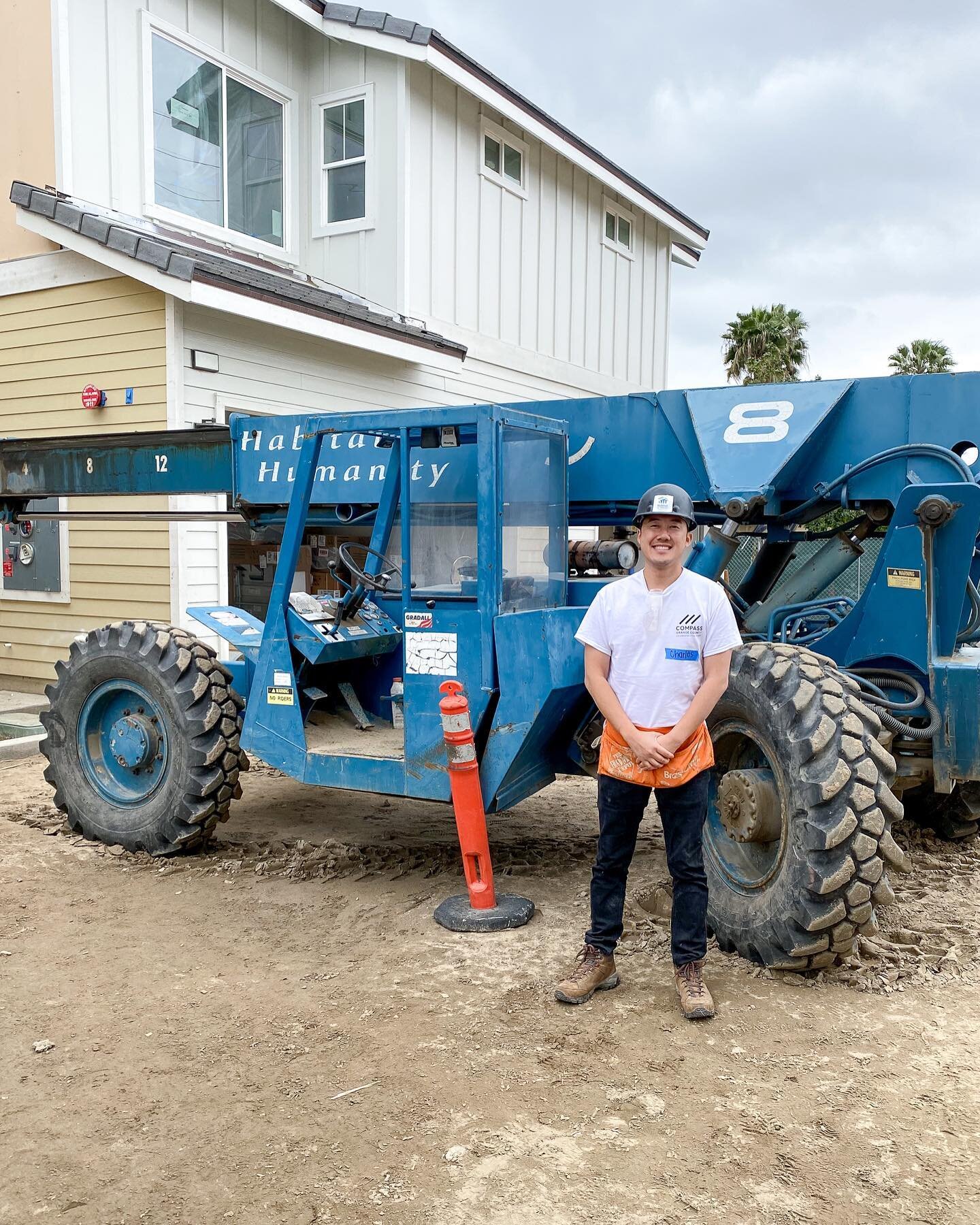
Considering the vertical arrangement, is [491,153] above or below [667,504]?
above

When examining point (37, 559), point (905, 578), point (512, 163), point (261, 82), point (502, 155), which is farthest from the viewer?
point (512, 163)

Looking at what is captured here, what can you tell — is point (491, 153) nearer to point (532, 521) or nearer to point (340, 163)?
point (340, 163)

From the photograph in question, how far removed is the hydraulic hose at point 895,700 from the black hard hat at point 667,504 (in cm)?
126

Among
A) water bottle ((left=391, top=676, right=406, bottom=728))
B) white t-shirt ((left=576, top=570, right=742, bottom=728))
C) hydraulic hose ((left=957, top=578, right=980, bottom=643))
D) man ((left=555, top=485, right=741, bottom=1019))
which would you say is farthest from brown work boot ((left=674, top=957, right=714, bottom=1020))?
hydraulic hose ((left=957, top=578, right=980, bottom=643))

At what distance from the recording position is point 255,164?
39.0ft

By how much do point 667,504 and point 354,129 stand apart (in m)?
9.95

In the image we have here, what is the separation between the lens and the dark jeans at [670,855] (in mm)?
3938

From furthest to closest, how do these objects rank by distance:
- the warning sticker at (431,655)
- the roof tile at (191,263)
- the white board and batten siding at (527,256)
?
1. the white board and batten siding at (527,256)
2. the roof tile at (191,263)
3. the warning sticker at (431,655)

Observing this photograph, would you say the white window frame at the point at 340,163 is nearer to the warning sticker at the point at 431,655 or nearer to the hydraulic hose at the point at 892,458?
the warning sticker at the point at 431,655

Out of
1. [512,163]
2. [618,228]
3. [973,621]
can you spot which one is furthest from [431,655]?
[618,228]

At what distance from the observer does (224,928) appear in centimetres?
483

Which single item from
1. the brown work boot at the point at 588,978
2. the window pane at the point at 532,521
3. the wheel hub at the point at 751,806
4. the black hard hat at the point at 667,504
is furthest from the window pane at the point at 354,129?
the brown work boot at the point at 588,978

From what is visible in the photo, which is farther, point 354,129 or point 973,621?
point 354,129

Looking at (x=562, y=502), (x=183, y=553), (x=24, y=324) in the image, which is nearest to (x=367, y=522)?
(x=562, y=502)
